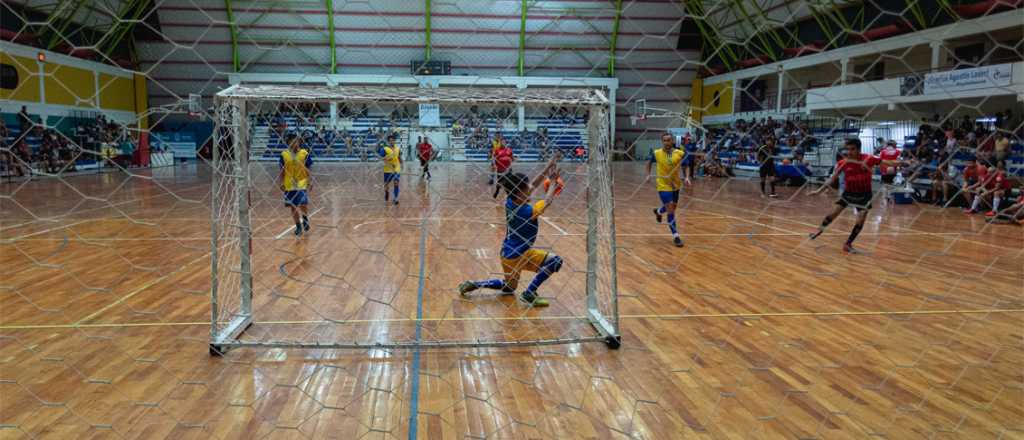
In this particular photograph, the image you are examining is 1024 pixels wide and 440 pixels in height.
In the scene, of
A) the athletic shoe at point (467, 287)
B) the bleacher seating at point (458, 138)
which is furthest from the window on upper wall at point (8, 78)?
the athletic shoe at point (467, 287)

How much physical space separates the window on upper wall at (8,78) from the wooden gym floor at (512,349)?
1367 centimetres

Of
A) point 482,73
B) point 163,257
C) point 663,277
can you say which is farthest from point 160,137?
point 663,277

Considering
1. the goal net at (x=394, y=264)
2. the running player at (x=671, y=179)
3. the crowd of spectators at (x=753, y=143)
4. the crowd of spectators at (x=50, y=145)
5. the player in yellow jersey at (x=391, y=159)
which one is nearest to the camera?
the goal net at (x=394, y=264)

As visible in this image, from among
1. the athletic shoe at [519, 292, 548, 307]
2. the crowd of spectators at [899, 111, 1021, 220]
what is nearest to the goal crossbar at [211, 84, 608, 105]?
the athletic shoe at [519, 292, 548, 307]

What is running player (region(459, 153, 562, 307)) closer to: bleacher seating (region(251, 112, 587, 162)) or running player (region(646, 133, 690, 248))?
running player (region(646, 133, 690, 248))

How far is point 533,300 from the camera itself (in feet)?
15.9

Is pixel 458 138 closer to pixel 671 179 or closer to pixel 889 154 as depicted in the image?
pixel 671 179

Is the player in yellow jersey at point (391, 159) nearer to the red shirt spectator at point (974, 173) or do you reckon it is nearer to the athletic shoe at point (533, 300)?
the athletic shoe at point (533, 300)

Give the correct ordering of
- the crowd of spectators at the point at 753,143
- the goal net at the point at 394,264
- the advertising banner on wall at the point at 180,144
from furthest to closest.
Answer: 1. the advertising banner on wall at the point at 180,144
2. the crowd of spectators at the point at 753,143
3. the goal net at the point at 394,264

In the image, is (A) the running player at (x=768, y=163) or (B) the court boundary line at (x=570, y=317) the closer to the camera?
(B) the court boundary line at (x=570, y=317)

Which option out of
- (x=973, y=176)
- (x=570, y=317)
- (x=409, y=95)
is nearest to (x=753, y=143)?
(x=973, y=176)

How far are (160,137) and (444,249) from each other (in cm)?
2377

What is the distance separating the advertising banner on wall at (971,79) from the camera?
12.6 metres

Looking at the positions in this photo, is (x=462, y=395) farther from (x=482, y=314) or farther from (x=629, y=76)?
(x=629, y=76)
